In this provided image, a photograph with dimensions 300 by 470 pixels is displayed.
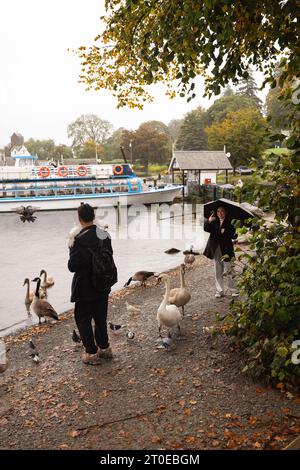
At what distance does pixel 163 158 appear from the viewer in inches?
2913

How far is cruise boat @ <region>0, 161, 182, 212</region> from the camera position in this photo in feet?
132

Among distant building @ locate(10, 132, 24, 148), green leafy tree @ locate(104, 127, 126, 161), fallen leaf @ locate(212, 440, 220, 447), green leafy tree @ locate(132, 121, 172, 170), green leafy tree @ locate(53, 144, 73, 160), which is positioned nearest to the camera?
fallen leaf @ locate(212, 440, 220, 447)

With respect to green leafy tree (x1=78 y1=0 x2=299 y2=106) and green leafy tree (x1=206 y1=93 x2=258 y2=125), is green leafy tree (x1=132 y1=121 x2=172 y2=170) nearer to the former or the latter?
green leafy tree (x1=206 y1=93 x2=258 y2=125)

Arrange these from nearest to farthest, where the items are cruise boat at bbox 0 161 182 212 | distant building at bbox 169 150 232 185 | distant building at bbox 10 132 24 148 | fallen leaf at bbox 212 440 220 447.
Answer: fallen leaf at bbox 212 440 220 447, cruise boat at bbox 0 161 182 212, distant building at bbox 169 150 232 185, distant building at bbox 10 132 24 148

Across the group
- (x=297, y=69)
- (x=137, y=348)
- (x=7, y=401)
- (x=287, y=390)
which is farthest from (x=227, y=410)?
(x=297, y=69)

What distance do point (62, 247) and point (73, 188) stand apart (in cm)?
2008

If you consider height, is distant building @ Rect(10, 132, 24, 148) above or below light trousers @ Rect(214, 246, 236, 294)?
above

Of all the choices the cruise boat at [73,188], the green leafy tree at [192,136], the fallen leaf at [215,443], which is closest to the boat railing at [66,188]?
the cruise boat at [73,188]

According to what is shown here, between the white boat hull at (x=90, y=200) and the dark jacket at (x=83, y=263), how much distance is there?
3383 centimetres

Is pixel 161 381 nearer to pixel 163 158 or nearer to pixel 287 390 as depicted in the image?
pixel 287 390

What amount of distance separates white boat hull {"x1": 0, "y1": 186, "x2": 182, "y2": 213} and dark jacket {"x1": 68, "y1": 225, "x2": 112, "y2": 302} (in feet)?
111

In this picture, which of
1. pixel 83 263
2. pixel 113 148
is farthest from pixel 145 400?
pixel 113 148

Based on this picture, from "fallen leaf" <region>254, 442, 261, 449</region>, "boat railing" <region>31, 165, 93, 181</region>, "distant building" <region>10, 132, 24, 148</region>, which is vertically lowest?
"fallen leaf" <region>254, 442, 261, 449</region>

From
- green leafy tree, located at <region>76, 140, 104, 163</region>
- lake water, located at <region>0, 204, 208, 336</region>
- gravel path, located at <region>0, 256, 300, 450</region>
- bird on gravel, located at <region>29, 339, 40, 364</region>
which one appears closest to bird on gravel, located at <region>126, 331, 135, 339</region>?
gravel path, located at <region>0, 256, 300, 450</region>
